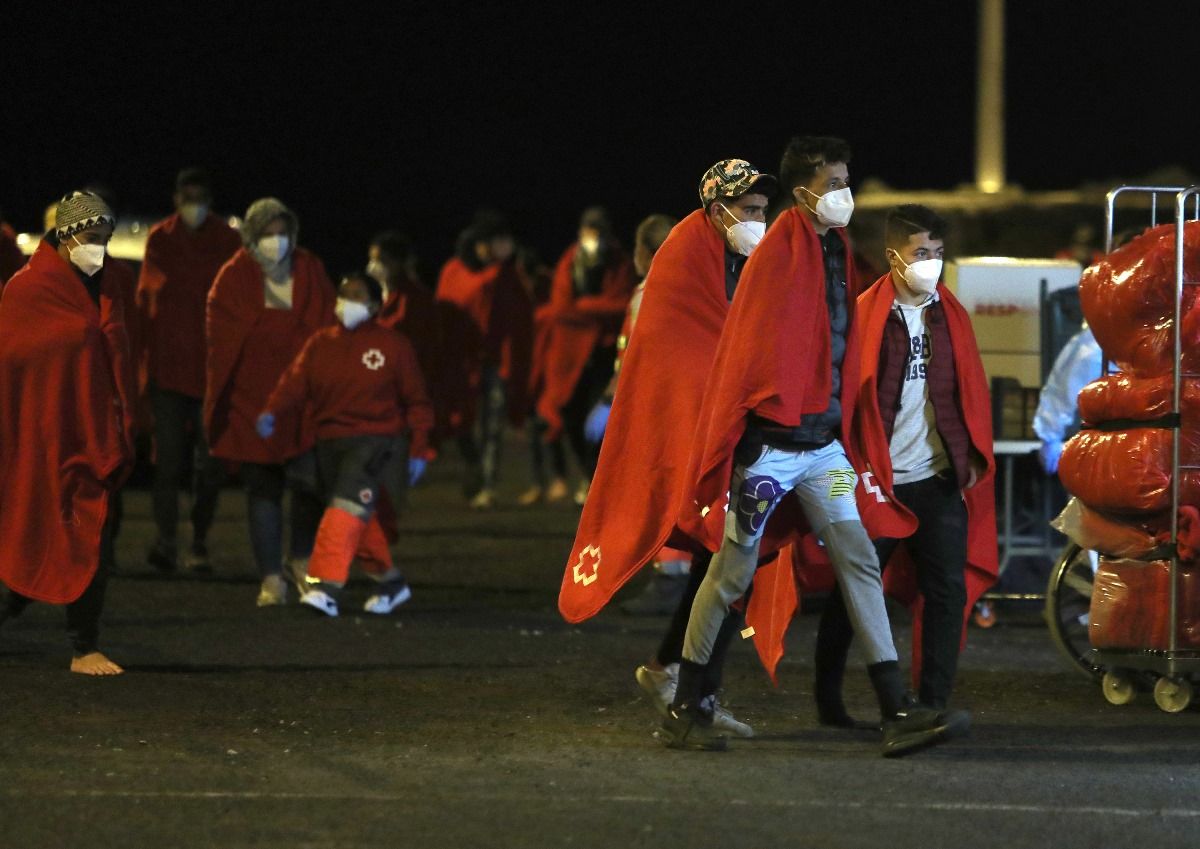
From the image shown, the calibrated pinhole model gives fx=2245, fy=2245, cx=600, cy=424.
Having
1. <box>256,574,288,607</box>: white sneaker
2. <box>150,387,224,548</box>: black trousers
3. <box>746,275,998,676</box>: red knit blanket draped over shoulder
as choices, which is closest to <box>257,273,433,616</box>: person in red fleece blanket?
<box>256,574,288,607</box>: white sneaker

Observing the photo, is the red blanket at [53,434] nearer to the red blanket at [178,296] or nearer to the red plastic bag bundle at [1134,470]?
the red blanket at [178,296]

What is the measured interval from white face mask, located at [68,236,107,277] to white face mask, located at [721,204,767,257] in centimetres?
287

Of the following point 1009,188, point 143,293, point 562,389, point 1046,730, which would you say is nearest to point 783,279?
point 1046,730

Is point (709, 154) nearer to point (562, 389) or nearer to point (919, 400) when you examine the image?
point (562, 389)

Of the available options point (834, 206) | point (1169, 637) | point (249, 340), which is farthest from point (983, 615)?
point (834, 206)

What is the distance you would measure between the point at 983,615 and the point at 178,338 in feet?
15.9

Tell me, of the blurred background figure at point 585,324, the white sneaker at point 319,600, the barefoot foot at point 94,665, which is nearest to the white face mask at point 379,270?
the blurred background figure at point 585,324

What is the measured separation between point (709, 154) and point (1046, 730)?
80.2ft

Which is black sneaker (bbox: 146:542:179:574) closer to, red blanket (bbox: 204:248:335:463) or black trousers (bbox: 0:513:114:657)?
red blanket (bbox: 204:248:335:463)

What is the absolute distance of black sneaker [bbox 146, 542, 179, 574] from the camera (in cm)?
1296

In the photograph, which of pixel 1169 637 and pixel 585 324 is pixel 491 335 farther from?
pixel 1169 637

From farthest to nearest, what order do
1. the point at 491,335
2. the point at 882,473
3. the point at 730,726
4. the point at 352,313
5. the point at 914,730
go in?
the point at 491,335 → the point at 352,313 → the point at 730,726 → the point at 882,473 → the point at 914,730

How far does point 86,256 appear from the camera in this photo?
9.16 meters

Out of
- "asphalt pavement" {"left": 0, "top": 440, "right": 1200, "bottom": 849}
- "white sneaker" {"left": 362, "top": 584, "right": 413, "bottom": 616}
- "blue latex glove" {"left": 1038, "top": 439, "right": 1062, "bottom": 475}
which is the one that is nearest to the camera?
"asphalt pavement" {"left": 0, "top": 440, "right": 1200, "bottom": 849}
